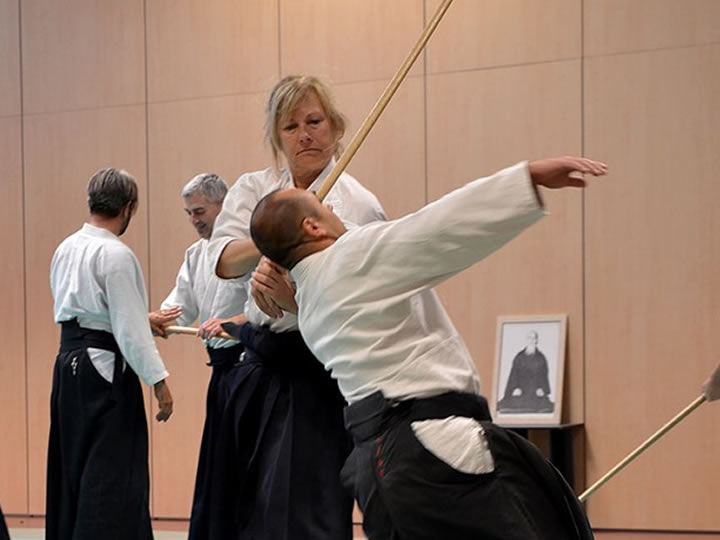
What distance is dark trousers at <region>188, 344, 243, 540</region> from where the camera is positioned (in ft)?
10.6

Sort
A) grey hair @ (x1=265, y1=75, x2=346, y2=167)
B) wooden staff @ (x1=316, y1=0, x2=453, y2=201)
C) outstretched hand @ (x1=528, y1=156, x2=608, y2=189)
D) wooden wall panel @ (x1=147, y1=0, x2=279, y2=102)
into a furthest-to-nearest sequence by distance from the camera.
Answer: wooden wall panel @ (x1=147, y1=0, x2=279, y2=102) → grey hair @ (x1=265, y1=75, x2=346, y2=167) → wooden staff @ (x1=316, y1=0, x2=453, y2=201) → outstretched hand @ (x1=528, y1=156, x2=608, y2=189)

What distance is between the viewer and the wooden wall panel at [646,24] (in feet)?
19.3

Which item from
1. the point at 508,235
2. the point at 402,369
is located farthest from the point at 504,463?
the point at 508,235

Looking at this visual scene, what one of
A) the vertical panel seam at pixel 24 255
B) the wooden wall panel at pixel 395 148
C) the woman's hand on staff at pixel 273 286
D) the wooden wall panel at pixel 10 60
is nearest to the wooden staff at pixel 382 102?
the woman's hand on staff at pixel 273 286

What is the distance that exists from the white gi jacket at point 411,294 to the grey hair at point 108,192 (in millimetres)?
2562

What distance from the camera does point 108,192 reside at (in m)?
4.73

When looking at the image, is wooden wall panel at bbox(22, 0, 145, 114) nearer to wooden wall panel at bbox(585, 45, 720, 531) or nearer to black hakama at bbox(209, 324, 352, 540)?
wooden wall panel at bbox(585, 45, 720, 531)

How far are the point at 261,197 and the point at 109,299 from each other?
1.59 m

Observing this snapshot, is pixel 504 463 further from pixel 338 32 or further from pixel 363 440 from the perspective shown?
pixel 338 32

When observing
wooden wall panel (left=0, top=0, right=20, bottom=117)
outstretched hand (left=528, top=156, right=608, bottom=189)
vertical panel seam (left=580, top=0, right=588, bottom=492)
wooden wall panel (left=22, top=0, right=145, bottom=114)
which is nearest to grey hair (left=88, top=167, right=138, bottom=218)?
vertical panel seam (left=580, top=0, right=588, bottom=492)

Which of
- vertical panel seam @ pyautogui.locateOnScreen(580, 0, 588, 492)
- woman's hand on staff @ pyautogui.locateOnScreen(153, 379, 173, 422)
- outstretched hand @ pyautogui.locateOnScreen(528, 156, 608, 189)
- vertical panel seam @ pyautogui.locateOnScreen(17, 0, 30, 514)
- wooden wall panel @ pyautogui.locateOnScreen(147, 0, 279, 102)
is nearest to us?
outstretched hand @ pyautogui.locateOnScreen(528, 156, 608, 189)

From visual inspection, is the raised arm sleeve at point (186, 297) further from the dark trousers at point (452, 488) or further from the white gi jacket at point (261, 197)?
the dark trousers at point (452, 488)

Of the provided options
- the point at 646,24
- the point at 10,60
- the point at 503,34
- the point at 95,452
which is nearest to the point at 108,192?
the point at 95,452

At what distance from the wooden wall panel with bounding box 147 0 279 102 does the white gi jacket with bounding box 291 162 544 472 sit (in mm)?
4849
